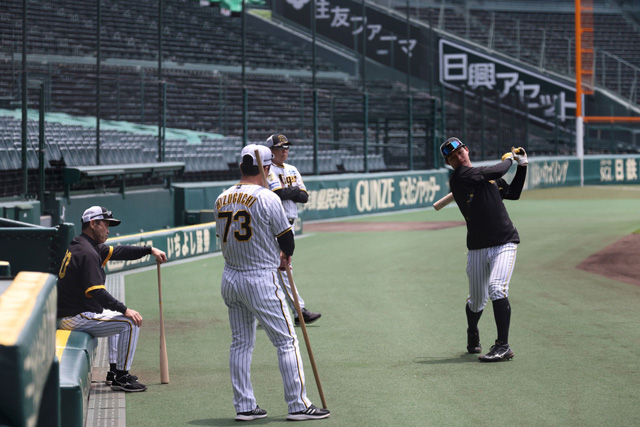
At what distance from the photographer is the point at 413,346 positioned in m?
9.16

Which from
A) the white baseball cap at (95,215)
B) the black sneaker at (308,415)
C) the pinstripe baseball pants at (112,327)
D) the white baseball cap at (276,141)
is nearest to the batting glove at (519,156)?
the white baseball cap at (276,141)

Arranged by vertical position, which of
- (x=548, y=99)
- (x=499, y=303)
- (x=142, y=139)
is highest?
(x=548, y=99)

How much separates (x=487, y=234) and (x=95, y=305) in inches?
133

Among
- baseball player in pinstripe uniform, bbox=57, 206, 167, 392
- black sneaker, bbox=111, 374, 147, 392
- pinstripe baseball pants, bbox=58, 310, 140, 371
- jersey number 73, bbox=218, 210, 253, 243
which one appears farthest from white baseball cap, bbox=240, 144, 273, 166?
black sneaker, bbox=111, 374, 147, 392

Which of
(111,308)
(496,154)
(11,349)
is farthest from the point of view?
(496,154)

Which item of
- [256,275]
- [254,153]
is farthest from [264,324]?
[254,153]

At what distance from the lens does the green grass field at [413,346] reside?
22.5ft

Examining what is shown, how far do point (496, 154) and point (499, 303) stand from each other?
27751 mm

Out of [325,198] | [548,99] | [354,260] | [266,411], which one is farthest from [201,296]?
[548,99]

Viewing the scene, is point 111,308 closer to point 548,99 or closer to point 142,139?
point 142,139

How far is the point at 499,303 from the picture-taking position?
8422 mm

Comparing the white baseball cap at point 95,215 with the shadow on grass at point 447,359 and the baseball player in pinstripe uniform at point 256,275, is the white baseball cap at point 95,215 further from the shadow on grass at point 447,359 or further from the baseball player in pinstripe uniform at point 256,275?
the shadow on grass at point 447,359

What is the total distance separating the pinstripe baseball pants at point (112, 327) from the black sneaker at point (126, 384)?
7 cm

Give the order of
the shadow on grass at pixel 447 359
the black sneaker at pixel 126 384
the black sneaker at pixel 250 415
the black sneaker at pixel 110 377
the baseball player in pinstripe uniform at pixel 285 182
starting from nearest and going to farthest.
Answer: the black sneaker at pixel 250 415 < the black sneaker at pixel 126 384 < the black sneaker at pixel 110 377 < the shadow on grass at pixel 447 359 < the baseball player in pinstripe uniform at pixel 285 182
